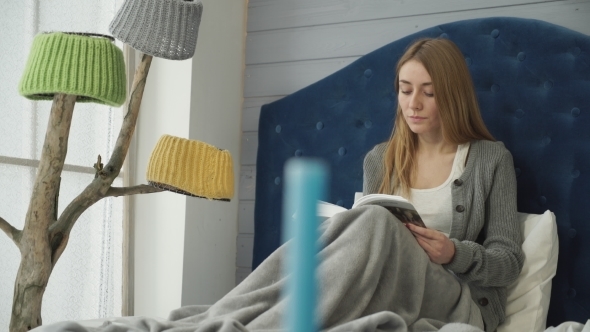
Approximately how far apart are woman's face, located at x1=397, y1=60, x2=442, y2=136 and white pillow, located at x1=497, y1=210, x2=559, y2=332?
1.34ft

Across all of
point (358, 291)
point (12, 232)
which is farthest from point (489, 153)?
point (12, 232)

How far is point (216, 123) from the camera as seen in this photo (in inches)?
97.8

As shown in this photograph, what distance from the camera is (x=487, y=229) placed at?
1.82 metres

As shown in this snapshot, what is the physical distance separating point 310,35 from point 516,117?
32.4 inches

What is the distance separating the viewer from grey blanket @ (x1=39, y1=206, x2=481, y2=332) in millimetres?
1344

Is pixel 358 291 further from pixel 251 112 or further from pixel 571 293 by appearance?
pixel 251 112

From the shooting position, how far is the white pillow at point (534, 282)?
5.66 ft

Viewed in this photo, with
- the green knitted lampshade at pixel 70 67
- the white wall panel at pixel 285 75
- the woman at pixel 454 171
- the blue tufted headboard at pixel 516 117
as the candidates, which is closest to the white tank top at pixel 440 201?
the woman at pixel 454 171

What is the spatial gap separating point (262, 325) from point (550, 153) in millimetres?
1097

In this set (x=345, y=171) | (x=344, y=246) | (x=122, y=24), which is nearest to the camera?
(x=344, y=246)

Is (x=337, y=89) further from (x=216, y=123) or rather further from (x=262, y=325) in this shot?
(x=262, y=325)

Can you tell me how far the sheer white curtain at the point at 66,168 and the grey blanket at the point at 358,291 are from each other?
626 millimetres

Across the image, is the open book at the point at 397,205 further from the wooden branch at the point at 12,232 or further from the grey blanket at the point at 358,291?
the wooden branch at the point at 12,232

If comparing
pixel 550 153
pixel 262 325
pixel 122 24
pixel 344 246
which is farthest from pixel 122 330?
pixel 550 153
